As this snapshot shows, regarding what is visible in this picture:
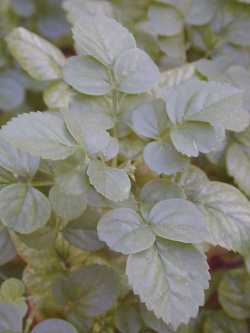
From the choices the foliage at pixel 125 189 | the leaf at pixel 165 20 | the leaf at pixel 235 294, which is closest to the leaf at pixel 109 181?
the foliage at pixel 125 189

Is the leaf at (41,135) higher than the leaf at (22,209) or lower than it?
higher

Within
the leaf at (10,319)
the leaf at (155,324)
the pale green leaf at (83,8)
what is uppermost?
the pale green leaf at (83,8)

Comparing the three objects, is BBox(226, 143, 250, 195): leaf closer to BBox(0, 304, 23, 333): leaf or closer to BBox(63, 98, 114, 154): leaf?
BBox(63, 98, 114, 154): leaf

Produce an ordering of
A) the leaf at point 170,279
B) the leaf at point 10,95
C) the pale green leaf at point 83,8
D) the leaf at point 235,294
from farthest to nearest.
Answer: the leaf at point 10,95 → the pale green leaf at point 83,8 → the leaf at point 235,294 → the leaf at point 170,279

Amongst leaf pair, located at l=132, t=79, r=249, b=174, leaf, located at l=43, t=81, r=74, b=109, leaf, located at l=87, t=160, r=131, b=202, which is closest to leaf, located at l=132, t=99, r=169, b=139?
leaf pair, located at l=132, t=79, r=249, b=174

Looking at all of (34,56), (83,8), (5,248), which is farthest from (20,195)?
(83,8)

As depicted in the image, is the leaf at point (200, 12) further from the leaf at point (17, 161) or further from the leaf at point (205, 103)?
the leaf at point (17, 161)

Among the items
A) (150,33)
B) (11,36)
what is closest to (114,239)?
(11,36)

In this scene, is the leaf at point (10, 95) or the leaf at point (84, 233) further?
the leaf at point (10, 95)
